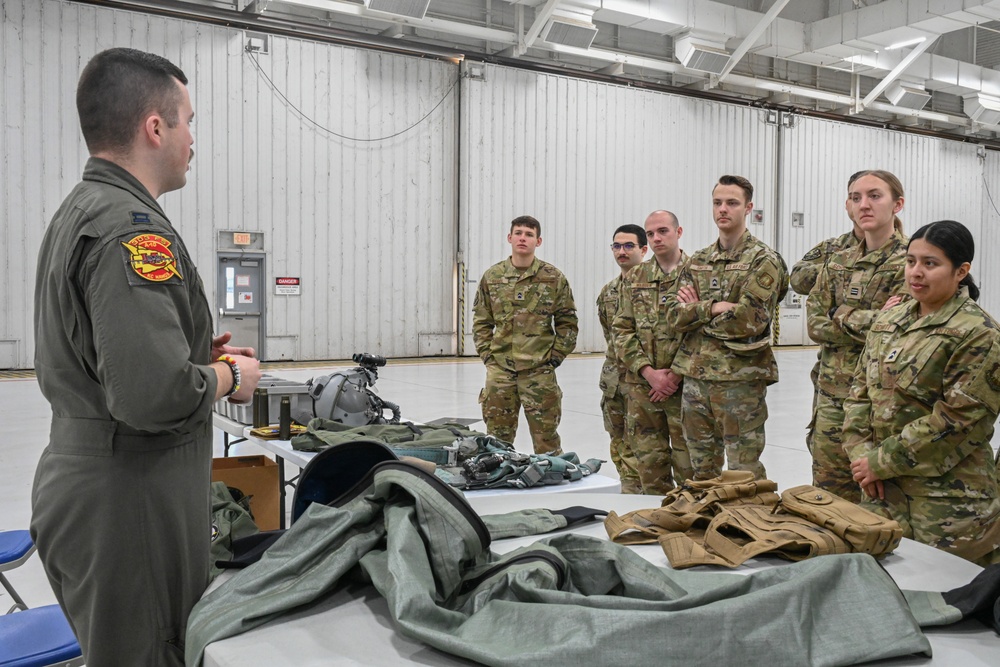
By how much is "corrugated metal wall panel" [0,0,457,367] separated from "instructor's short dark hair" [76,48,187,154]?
9.77 meters

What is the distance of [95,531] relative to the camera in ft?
4.91

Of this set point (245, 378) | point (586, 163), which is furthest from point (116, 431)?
point (586, 163)

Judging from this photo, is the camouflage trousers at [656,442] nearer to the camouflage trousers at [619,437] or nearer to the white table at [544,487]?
the camouflage trousers at [619,437]

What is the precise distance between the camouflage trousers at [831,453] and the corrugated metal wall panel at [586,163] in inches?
366

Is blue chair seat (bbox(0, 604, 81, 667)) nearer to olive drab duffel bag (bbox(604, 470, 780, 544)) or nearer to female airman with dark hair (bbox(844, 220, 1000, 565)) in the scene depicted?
olive drab duffel bag (bbox(604, 470, 780, 544))

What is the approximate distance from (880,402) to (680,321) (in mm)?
1400

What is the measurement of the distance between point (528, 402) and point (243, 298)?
7340 mm

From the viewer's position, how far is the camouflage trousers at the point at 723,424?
384cm

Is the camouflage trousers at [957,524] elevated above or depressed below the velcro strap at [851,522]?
below

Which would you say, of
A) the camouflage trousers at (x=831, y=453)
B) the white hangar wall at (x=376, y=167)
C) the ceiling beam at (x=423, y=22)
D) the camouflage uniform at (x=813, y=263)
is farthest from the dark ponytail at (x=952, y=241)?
the white hangar wall at (x=376, y=167)

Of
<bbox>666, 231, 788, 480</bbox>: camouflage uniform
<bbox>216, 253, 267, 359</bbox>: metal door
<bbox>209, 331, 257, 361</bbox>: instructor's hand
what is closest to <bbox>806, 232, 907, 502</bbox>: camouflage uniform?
<bbox>666, 231, 788, 480</bbox>: camouflage uniform

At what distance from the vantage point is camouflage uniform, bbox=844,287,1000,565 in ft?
7.81

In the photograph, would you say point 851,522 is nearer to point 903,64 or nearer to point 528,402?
point 528,402

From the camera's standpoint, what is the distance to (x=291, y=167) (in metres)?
11.6
